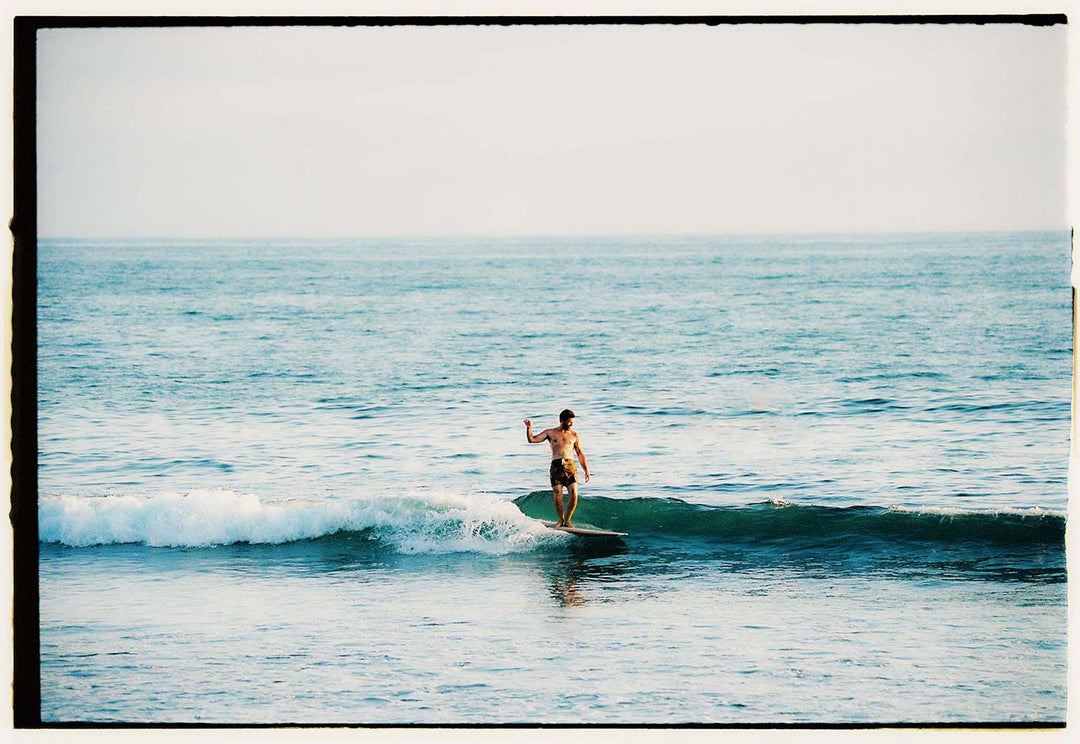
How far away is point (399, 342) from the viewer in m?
21.0

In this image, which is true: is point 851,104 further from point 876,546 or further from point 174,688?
point 174,688

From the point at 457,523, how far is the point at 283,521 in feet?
4.40

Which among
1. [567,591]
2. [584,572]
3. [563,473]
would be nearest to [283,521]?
[563,473]

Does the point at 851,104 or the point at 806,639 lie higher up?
the point at 851,104

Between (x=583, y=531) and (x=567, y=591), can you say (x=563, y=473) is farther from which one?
(x=567, y=591)

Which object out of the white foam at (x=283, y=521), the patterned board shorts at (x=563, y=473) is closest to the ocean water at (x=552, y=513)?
the white foam at (x=283, y=521)

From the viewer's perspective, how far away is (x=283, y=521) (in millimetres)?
9844

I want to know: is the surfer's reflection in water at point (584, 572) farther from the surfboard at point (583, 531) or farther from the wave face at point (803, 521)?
the wave face at point (803, 521)

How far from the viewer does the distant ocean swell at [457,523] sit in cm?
945

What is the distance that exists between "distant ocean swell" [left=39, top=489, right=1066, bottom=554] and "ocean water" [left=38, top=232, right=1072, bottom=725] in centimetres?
3

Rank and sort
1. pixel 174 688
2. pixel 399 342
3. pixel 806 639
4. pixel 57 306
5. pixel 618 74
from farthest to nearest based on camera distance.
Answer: pixel 57 306 < pixel 399 342 < pixel 618 74 < pixel 806 639 < pixel 174 688

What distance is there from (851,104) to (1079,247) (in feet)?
7.04

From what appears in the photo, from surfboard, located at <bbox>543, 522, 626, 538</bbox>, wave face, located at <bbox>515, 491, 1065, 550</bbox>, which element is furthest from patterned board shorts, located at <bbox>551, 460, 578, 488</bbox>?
wave face, located at <bbox>515, 491, 1065, 550</bbox>

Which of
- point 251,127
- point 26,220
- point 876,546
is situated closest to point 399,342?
point 251,127
